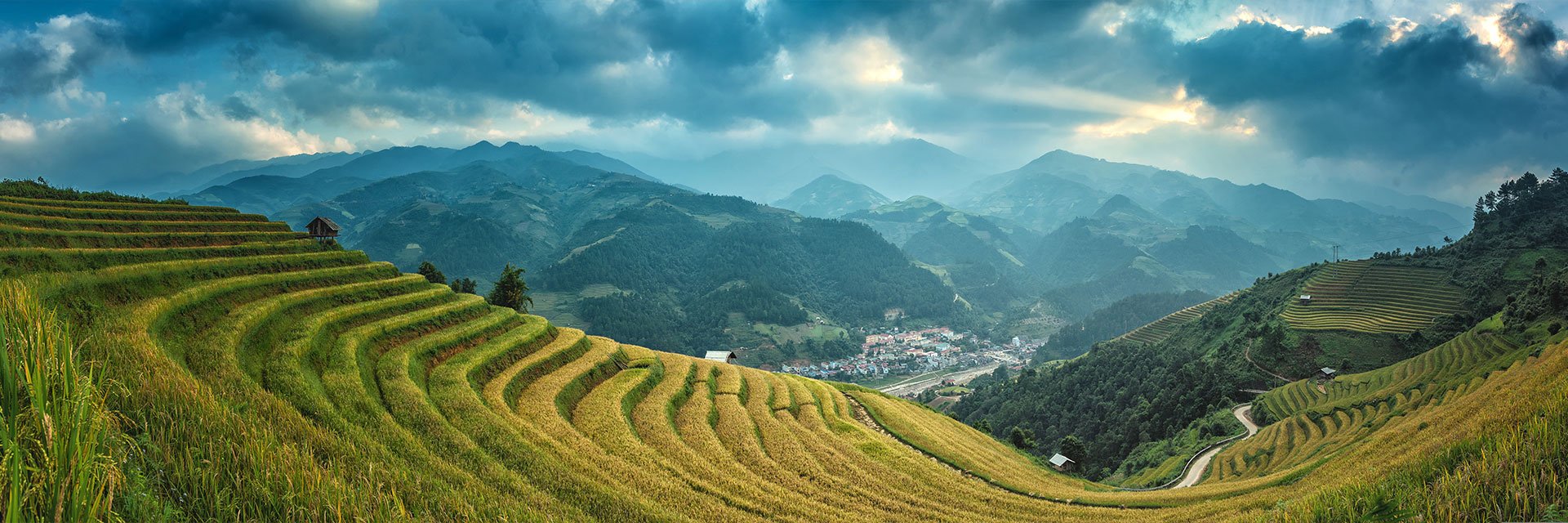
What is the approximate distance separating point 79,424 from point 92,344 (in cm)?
762

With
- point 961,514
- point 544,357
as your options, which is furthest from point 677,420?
point 961,514

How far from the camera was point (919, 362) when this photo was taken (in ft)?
533

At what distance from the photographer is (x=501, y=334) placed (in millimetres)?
23875

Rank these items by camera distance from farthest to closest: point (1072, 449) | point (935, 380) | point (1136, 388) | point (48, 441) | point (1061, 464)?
point (935, 380) → point (1136, 388) → point (1072, 449) → point (1061, 464) → point (48, 441)

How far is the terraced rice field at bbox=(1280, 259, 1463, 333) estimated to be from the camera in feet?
224

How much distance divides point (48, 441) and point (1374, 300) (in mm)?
109963

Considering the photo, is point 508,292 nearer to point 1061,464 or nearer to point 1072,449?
point 1061,464

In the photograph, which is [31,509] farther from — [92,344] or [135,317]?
[135,317]

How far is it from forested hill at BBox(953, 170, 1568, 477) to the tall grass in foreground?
2088 inches

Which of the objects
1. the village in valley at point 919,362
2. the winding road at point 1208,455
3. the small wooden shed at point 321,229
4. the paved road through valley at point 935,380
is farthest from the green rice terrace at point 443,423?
the paved road through valley at point 935,380

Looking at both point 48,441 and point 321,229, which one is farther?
point 321,229

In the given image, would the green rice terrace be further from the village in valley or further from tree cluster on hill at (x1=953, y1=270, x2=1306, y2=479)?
the village in valley

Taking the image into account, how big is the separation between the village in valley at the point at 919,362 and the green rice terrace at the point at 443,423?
96.1 metres

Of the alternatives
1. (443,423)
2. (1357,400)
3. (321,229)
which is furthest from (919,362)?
(443,423)
